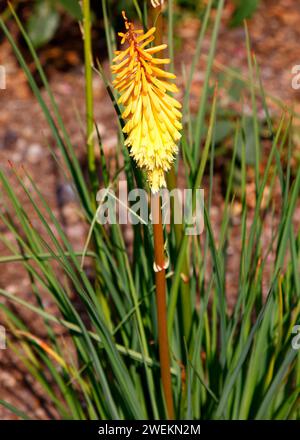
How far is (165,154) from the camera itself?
101cm

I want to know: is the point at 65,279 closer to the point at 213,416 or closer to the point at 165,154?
the point at 213,416

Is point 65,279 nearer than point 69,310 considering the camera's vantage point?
No

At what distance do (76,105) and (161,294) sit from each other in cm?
183

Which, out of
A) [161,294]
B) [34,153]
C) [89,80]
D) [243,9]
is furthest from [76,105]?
[161,294]

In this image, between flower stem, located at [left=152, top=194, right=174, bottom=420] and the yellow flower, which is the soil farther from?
the yellow flower

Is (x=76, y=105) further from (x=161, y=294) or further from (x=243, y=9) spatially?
(x=161, y=294)

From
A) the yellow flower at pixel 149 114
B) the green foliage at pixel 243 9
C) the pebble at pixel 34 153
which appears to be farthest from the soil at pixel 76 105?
the yellow flower at pixel 149 114

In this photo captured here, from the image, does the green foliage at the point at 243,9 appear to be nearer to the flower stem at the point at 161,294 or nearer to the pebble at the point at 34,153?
the pebble at the point at 34,153

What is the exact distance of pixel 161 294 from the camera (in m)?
1.15

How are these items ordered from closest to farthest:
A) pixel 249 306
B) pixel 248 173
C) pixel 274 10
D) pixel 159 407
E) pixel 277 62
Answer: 1. pixel 249 306
2. pixel 159 407
3. pixel 248 173
4. pixel 277 62
5. pixel 274 10

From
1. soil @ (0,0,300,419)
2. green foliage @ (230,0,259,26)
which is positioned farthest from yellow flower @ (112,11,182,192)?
green foliage @ (230,0,259,26)

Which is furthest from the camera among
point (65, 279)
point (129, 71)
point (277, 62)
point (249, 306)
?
point (277, 62)
